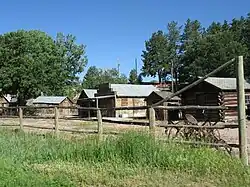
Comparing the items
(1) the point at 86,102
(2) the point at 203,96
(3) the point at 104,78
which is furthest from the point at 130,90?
(3) the point at 104,78

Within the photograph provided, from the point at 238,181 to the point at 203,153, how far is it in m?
1.48

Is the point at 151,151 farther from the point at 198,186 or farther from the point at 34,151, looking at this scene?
the point at 34,151

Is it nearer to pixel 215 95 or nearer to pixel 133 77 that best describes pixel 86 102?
pixel 215 95

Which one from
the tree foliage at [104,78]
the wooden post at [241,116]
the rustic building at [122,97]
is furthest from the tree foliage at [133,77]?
the wooden post at [241,116]

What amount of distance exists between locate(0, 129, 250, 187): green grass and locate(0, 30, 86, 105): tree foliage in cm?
4719

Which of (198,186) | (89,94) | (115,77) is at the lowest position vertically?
(198,186)

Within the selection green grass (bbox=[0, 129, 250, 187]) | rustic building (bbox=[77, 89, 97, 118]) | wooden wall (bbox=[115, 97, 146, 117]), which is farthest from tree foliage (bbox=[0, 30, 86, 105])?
green grass (bbox=[0, 129, 250, 187])

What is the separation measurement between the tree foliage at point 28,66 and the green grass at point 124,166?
155 ft

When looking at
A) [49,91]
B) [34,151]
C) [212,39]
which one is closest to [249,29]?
[212,39]

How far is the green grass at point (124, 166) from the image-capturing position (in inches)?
280

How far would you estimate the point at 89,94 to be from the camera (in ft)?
206

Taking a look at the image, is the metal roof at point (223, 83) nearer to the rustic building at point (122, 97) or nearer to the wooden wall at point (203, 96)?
the wooden wall at point (203, 96)

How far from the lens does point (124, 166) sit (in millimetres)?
8195

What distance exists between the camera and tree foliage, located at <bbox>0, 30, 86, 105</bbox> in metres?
55.8
